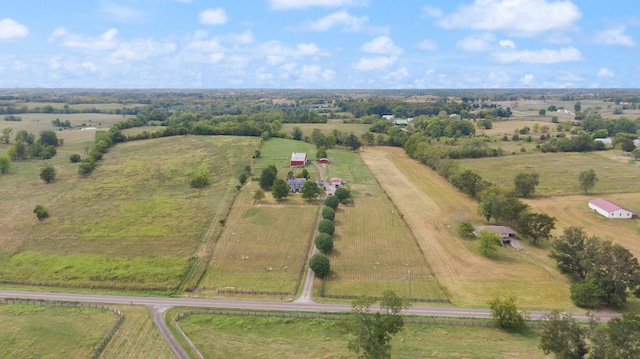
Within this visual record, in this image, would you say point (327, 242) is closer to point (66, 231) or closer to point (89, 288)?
point (89, 288)

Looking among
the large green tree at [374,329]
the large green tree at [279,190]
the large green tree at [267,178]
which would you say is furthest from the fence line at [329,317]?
the large green tree at [267,178]

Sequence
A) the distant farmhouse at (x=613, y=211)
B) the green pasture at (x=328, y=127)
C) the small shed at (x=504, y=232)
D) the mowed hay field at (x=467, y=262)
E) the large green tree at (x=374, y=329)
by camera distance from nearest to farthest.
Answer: the large green tree at (x=374, y=329)
the mowed hay field at (x=467, y=262)
the small shed at (x=504, y=232)
the distant farmhouse at (x=613, y=211)
the green pasture at (x=328, y=127)

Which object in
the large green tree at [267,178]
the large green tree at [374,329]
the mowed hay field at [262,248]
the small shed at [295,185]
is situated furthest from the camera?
the small shed at [295,185]

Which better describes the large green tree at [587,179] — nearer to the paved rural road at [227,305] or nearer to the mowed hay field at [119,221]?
the paved rural road at [227,305]

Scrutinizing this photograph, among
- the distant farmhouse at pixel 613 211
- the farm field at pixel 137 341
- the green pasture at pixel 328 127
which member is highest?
the green pasture at pixel 328 127

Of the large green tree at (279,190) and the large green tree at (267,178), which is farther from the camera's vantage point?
the large green tree at (267,178)

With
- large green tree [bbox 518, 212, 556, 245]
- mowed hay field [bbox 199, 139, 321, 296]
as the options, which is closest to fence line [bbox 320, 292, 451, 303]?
mowed hay field [bbox 199, 139, 321, 296]
